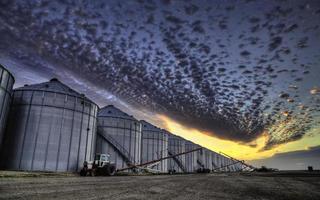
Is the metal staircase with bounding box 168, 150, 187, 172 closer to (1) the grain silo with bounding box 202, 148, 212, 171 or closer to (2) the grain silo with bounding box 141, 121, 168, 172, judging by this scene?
(2) the grain silo with bounding box 141, 121, 168, 172

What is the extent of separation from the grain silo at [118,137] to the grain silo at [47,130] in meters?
9.22

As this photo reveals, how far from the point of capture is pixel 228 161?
152125mm

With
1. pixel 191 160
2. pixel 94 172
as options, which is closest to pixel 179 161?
pixel 191 160

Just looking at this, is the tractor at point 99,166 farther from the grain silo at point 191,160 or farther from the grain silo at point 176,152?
the grain silo at point 191,160

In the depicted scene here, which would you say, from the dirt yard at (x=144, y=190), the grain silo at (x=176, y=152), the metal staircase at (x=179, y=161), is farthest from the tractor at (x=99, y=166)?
the metal staircase at (x=179, y=161)

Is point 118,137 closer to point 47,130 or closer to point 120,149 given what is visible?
point 120,149

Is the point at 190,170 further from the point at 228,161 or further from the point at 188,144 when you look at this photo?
the point at 228,161

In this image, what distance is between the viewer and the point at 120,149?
169 ft

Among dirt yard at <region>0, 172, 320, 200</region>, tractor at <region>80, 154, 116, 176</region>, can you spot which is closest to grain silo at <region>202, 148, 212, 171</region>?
tractor at <region>80, 154, 116, 176</region>

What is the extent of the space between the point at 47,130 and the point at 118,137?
18.2 metres

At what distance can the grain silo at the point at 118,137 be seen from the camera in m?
49.9

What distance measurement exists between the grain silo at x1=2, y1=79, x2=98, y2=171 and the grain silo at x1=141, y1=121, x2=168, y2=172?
80.2ft

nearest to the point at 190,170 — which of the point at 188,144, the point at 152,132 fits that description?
the point at 188,144

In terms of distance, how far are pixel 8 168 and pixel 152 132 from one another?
1466 inches
